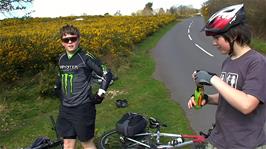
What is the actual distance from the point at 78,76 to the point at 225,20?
8.80 ft

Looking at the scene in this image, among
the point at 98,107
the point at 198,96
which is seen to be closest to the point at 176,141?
the point at 198,96

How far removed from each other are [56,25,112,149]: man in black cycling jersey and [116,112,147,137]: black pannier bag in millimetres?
867

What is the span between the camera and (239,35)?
294 cm

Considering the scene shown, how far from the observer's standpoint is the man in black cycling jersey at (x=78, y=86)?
525 cm

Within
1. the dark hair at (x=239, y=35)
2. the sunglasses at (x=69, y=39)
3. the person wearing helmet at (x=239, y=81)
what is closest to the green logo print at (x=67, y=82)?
the sunglasses at (x=69, y=39)

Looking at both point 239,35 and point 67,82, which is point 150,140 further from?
point 239,35

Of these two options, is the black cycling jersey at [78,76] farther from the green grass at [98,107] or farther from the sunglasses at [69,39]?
the green grass at [98,107]

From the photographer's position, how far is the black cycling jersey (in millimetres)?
5254

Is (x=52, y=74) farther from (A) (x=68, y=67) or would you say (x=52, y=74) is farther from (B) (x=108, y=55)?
(A) (x=68, y=67)

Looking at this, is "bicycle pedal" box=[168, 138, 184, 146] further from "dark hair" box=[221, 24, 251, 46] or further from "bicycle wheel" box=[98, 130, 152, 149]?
"dark hair" box=[221, 24, 251, 46]

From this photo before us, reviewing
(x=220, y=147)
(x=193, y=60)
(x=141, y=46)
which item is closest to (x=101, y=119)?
(x=220, y=147)

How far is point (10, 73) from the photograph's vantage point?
1268 cm

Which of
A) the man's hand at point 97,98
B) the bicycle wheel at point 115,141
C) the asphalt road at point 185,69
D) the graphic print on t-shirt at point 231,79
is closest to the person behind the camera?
the graphic print on t-shirt at point 231,79

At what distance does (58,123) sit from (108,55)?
10426 mm
